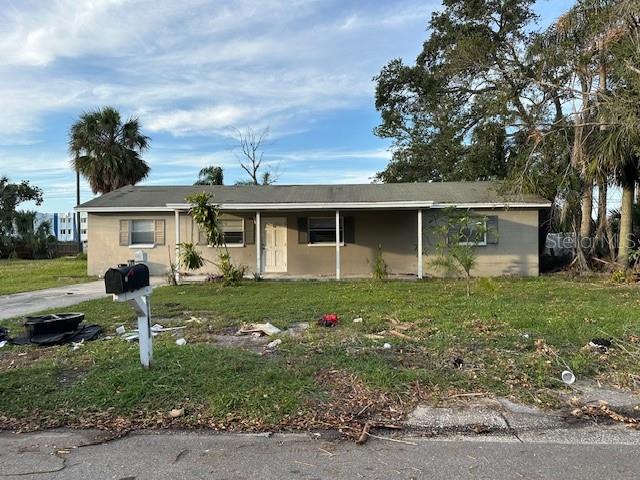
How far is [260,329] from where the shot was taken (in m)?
7.50

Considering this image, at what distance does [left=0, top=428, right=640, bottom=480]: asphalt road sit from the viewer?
3.27 m

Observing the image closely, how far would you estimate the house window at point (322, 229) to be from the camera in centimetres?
1797

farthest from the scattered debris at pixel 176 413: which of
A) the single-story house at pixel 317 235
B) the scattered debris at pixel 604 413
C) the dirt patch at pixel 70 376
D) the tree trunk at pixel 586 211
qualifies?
the tree trunk at pixel 586 211

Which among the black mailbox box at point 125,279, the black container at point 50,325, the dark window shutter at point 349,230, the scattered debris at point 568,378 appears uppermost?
the dark window shutter at point 349,230

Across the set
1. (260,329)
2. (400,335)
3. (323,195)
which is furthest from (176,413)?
(323,195)

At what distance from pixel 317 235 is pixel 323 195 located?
1.44m

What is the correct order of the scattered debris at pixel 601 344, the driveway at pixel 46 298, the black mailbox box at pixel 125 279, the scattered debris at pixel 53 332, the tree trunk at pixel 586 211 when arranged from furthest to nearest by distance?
the tree trunk at pixel 586 211, the driveway at pixel 46 298, the scattered debris at pixel 53 332, the scattered debris at pixel 601 344, the black mailbox box at pixel 125 279

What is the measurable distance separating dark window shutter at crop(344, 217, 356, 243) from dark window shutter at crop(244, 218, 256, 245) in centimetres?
317

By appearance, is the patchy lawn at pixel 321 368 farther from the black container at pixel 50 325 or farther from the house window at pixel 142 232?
the house window at pixel 142 232

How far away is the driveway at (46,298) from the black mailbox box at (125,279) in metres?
6.14

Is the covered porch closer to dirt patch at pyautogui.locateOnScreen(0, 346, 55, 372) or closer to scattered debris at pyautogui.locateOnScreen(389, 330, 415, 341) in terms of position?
scattered debris at pyautogui.locateOnScreen(389, 330, 415, 341)

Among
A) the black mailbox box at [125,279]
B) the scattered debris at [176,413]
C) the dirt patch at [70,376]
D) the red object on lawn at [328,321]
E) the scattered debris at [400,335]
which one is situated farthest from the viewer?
the red object on lawn at [328,321]

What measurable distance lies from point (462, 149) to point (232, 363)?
20.3 m

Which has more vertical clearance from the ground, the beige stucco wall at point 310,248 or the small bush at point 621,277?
the beige stucco wall at point 310,248
